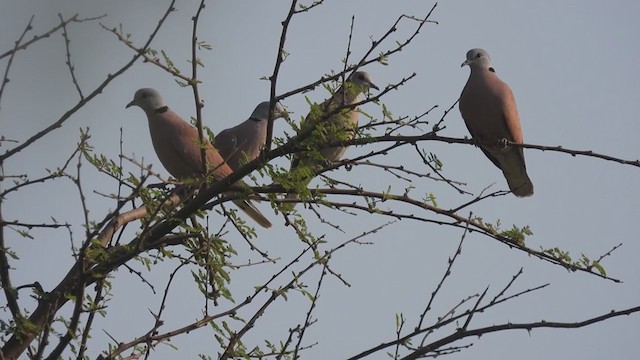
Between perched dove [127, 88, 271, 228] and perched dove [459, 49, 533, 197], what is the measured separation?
1.28m

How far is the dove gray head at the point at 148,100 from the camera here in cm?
533

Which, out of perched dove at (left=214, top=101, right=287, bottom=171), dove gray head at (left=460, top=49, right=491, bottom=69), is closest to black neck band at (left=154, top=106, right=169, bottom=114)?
perched dove at (left=214, top=101, right=287, bottom=171)

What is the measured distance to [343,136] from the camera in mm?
3225

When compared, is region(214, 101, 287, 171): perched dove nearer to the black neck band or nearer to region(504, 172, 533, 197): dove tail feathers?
the black neck band

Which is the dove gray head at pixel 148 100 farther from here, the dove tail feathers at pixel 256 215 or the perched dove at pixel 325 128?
the perched dove at pixel 325 128

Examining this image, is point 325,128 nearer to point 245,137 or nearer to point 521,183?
point 521,183

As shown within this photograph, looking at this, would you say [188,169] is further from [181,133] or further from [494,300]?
[494,300]

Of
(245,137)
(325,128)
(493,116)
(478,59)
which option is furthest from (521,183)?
(325,128)

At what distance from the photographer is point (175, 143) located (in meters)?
5.02

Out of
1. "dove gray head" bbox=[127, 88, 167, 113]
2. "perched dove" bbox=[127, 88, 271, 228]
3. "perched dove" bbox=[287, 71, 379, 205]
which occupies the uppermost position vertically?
"dove gray head" bbox=[127, 88, 167, 113]

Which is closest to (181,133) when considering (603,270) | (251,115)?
(251,115)

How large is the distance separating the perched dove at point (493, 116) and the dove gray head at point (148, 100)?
66.9 inches

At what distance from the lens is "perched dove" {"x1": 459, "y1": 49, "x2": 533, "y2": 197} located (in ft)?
16.9

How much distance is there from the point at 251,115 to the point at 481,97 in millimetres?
1740
